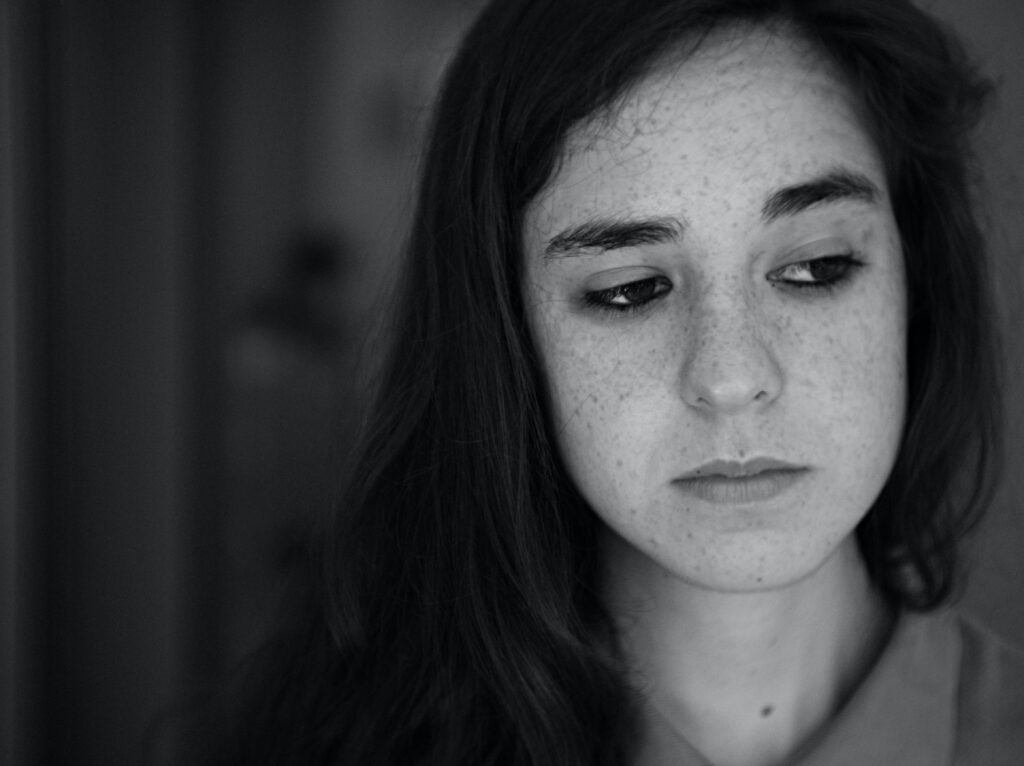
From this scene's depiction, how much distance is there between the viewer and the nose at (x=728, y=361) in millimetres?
1046

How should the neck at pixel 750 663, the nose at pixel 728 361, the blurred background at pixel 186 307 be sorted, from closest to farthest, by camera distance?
1. the nose at pixel 728 361
2. the neck at pixel 750 663
3. the blurred background at pixel 186 307

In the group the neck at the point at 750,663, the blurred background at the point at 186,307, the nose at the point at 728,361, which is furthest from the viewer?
the blurred background at the point at 186,307

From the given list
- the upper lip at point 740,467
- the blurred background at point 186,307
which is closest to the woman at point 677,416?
the upper lip at point 740,467

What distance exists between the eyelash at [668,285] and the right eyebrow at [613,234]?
0.05 meters

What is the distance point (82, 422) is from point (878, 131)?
1735mm

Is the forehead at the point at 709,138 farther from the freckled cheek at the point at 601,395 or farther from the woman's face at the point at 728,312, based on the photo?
the freckled cheek at the point at 601,395

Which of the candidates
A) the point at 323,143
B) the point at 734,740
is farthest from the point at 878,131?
the point at 323,143

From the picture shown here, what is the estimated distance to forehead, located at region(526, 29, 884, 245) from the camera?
1.09m

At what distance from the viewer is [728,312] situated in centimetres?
107

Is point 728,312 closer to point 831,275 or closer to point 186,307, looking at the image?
point 831,275

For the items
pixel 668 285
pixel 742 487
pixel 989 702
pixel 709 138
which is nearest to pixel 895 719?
pixel 989 702

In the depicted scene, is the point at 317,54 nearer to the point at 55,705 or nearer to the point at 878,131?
the point at 55,705

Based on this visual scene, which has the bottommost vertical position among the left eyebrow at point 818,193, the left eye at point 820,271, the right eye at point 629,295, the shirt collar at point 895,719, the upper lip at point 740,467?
the shirt collar at point 895,719

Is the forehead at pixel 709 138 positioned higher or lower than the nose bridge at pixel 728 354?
higher
